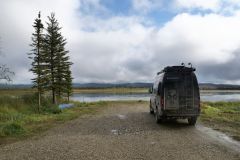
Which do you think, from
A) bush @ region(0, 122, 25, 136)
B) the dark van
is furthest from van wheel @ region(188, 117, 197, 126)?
bush @ region(0, 122, 25, 136)

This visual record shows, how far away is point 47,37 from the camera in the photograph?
4562 centimetres

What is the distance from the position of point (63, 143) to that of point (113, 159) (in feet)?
12.1

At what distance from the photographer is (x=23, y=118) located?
2398 cm

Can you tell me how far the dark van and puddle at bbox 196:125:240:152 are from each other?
3.49 feet

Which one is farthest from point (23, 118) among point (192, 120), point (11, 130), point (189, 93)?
point (189, 93)

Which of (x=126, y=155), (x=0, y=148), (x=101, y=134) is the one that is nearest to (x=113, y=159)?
(x=126, y=155)

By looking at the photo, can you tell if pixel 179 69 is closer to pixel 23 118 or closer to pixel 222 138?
pixel 222 138

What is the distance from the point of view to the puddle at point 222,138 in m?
13.5

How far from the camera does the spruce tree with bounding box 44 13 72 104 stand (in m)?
45.0

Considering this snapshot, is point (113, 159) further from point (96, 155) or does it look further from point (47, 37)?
point (47, 37)

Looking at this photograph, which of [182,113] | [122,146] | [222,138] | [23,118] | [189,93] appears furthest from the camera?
[23,118]

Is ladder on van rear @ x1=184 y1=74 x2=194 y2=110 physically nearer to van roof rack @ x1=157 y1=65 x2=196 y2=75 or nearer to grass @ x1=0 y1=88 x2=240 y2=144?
van roof rack @ x1=157 y1=65 x2=196 y2=75

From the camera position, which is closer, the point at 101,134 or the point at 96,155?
the point at 96,155

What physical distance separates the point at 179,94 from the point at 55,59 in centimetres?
2815
